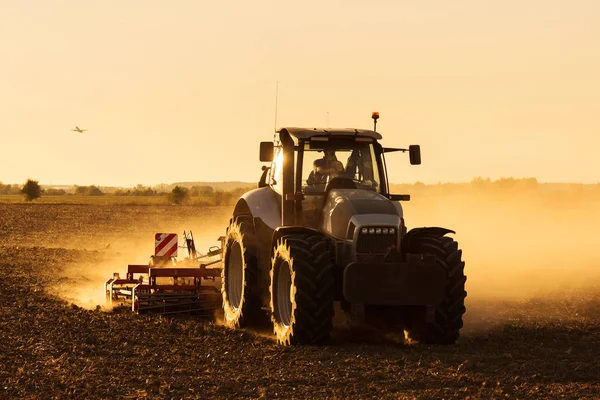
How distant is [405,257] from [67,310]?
21.6 ft

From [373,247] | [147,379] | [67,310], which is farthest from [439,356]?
[67,310]

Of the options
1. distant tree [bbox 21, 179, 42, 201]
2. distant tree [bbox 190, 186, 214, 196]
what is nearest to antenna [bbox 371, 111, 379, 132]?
distant tree [bbox 21, 179, 42, 201]

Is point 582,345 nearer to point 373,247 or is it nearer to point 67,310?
point 373,247

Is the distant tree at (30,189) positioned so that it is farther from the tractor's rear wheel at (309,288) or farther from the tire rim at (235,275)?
the tractor's rear wheel at (309,288)

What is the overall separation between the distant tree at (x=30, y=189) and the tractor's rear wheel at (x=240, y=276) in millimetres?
72605

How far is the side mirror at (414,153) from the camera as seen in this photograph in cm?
1269

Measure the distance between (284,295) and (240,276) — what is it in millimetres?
2533

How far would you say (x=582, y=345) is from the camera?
12.5m

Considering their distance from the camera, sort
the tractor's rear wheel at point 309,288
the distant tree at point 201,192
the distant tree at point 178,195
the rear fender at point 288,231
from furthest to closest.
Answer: the distant tree at point 201,192, the distant tree at point 178,195, the rear fender at point 288,231, the tractor's rear wheel at point 309,288

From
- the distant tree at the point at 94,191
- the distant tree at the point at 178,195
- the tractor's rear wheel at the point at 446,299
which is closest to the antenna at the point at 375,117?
the tractor's rear wheel at the point at 446,299

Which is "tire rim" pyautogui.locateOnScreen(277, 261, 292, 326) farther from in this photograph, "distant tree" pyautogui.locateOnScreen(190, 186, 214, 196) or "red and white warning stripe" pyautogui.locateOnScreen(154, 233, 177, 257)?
"distant tree" pyautogui.locateOnScreen(190, 186, 214, 196)

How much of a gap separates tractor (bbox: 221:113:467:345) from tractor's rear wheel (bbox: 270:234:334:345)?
0.04ft

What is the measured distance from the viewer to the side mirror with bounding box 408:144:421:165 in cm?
1269

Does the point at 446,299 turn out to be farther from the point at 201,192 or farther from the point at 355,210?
the point at 201,192
